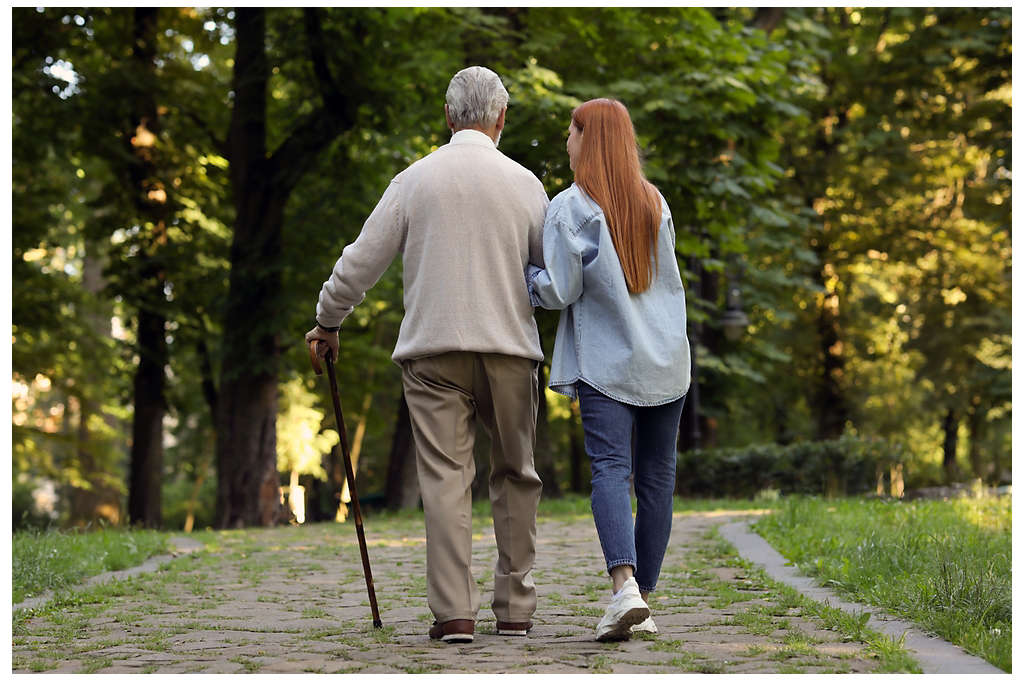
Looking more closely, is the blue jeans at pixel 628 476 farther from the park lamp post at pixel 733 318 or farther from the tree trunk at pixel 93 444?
the park lamp post at pixel 733 318

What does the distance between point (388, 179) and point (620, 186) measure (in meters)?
10.9

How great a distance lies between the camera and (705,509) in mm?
12969

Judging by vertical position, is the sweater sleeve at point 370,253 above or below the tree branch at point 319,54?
below

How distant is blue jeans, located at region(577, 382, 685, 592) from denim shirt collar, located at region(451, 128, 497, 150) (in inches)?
42.2

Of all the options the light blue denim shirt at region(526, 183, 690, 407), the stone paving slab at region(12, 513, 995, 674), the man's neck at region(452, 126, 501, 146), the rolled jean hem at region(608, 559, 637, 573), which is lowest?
the stone paving slab at region(12, 513, 995, 674)

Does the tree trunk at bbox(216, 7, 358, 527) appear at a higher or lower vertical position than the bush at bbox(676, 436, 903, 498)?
higher

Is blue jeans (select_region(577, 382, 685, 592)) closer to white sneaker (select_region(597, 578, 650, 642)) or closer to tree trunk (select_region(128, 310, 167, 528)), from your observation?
white sneaker (select_region(597, 578, 650, 642))

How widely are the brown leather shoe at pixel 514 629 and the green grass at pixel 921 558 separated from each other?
1.48 m

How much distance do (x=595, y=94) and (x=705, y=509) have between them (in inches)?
179

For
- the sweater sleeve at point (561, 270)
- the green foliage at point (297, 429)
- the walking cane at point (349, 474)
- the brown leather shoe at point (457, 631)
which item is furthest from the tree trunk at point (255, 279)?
the green foliage at point (297, 429)

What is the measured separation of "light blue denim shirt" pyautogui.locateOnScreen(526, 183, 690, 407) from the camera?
4.76 metres

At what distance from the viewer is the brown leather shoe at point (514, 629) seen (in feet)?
15.8

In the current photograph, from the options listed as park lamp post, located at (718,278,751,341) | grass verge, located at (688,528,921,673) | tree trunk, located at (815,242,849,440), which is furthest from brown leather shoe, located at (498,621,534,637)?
tree trunk, located at (815,242,849,440)

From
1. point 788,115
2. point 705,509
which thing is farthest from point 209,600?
point 788,115
